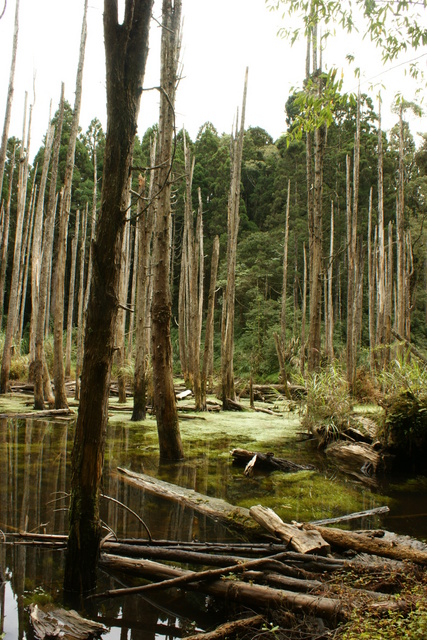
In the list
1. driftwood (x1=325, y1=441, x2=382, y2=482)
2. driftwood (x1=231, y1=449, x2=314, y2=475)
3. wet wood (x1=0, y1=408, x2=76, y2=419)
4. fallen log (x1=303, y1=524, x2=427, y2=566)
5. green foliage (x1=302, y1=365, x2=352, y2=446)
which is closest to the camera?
fallen log (x1=303, y1=524, x2=427, y2=566)

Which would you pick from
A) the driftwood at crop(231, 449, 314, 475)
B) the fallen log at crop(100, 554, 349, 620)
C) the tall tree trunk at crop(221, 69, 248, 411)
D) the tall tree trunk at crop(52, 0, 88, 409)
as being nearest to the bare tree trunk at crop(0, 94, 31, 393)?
the tall tree trunk at crop(52, 0, 88, 409)

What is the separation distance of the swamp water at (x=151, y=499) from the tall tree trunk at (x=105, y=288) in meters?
0.32

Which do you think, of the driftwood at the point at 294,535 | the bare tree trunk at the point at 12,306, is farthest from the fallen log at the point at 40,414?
the driftwood at the point at 294,535

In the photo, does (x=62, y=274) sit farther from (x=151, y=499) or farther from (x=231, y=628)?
(x=231, y=628)

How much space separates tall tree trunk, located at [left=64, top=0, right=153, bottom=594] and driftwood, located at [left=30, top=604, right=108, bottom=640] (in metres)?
0.31

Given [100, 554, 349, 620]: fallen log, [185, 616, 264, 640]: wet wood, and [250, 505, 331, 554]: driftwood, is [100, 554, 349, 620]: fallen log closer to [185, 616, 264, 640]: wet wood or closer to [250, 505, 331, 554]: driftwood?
[185, 616, 264, 640]: wet wood

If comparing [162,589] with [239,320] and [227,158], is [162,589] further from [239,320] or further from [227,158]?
[227,158]

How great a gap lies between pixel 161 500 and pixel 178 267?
2431cm

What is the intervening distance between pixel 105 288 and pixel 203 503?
7.68ft

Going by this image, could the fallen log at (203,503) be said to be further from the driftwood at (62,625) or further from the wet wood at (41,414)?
the wet wood at (41,414)

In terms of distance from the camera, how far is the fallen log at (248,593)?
226 centimetres

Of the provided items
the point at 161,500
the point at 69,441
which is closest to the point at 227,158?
the point at 69,441

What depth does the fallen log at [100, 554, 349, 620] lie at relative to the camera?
7.42ft

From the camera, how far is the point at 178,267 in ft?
92.7
